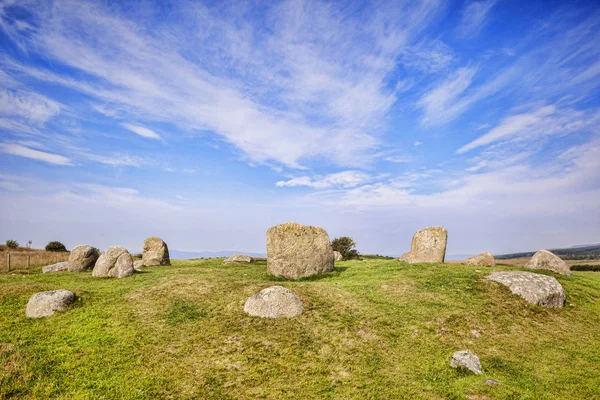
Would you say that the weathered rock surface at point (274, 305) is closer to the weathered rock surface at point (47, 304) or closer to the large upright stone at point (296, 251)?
the weathered rock surface at point (47, 304)

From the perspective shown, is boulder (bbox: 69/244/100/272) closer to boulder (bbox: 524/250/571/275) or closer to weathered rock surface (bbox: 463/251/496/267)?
weathered rock surface (bbox: 463/251/496/267)

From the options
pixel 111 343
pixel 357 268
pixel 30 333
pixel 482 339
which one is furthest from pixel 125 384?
pixel 357 268

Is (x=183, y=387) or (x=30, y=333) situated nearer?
(x=183, y=387)

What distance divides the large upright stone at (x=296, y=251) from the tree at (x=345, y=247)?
1077 inches

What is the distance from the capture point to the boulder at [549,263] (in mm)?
26555

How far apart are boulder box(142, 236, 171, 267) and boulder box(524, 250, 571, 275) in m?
34.3

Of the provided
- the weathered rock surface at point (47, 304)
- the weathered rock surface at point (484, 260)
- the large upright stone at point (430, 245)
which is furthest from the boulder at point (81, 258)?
the weathered rock surface at point (484, 260)

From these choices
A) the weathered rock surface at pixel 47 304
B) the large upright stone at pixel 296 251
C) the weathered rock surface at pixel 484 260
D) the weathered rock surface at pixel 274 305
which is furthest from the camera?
the weathered rock surface at pixel 484 260

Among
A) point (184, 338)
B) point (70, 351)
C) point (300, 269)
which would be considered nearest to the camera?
point (70, 351)

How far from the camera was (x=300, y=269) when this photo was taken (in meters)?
25.0

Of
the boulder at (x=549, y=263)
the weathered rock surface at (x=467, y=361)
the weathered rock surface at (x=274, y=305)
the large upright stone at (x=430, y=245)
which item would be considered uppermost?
the large upright stone at (x=430, y=245)

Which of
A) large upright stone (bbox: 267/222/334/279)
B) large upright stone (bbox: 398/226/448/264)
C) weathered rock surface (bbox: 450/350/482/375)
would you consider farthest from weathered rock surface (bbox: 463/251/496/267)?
weathered rock surface (bbox: 450/350/482/375)

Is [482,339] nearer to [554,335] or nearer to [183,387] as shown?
[554,335]

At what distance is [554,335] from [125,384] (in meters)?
16.9
